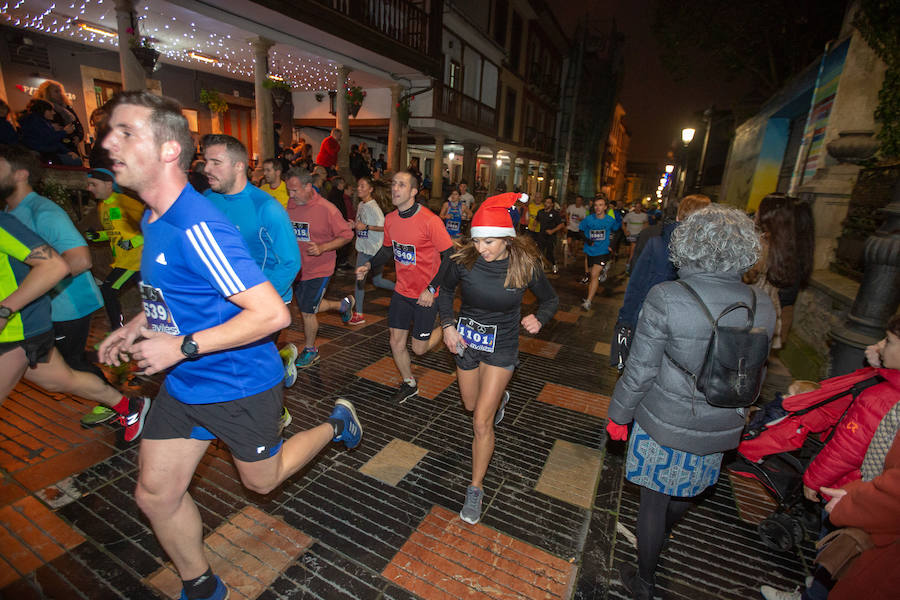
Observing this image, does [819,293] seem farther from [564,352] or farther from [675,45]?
[675,45]

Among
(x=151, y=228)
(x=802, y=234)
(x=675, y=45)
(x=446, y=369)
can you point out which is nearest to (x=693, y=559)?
(x=802, y=234)

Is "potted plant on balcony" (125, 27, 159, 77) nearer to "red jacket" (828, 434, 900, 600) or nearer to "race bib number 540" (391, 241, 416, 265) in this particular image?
"race bib number 540" (391, 241, 416, 265)

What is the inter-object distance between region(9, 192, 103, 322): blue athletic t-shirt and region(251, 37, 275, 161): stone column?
8194mm

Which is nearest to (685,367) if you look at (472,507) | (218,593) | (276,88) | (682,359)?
(682,359)

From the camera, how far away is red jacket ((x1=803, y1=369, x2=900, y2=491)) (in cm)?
199

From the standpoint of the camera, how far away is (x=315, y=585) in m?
2.30

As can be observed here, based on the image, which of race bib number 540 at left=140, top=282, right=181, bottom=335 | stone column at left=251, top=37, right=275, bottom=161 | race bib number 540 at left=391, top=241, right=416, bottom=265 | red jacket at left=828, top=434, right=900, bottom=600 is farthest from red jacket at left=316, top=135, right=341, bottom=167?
red jacket at left=828, top=434, right=900, bottom=600

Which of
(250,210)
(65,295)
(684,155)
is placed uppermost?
(684,155)

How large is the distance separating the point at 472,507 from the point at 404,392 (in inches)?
69.3

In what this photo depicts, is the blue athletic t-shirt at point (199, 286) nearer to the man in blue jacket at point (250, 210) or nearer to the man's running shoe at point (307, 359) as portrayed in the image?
the man in blue jacket at point (250, 210)

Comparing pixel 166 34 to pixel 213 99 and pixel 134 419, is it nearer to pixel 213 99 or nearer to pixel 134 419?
pixel 213 99

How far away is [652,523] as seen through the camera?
218cm

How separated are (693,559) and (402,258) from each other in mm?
3302

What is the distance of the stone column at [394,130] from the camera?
1505 cm
